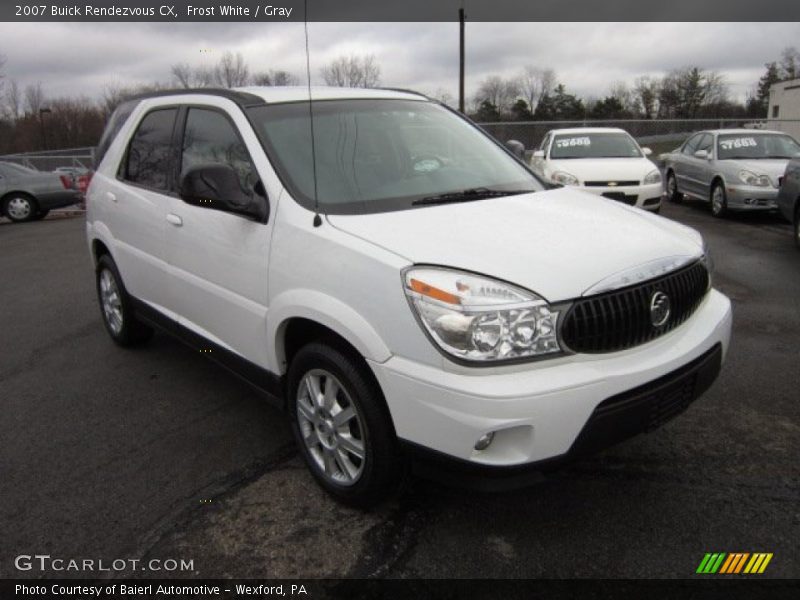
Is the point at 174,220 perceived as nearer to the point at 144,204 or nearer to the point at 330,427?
the point at 144,204

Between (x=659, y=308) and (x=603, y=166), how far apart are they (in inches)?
320

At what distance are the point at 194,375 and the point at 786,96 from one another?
53.5m

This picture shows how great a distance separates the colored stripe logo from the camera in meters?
2.45

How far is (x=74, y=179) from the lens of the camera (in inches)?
642

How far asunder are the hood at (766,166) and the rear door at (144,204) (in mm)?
9712

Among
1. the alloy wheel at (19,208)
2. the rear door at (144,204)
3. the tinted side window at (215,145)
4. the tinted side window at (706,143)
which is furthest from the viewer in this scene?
the alloy wheel at (19,208)

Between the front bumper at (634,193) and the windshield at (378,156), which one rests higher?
the windshield at (378,156)

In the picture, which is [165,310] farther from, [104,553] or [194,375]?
[104,553]

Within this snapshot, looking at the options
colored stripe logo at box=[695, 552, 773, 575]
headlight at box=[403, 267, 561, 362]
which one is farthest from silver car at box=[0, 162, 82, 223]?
colored stripe logo at box=[695, 552, 773, 575]

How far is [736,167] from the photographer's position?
1078 centimetres

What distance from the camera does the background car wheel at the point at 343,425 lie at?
2572 mm

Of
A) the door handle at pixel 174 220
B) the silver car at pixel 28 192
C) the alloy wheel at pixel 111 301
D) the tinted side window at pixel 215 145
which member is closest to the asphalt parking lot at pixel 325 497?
the alloy wheel at pixel 111 301

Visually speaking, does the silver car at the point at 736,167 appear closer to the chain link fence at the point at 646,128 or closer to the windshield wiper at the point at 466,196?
the windshield wiper at the point at 466,196

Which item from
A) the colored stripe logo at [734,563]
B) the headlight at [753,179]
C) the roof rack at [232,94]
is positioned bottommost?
the colored stripe logo at [734,563]
